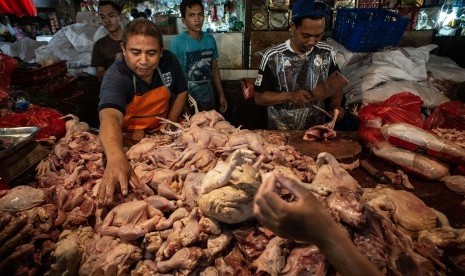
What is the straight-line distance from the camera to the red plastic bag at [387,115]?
3.04m

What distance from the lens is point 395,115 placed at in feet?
10.6

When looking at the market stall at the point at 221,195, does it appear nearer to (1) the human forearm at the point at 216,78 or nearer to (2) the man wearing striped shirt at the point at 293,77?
(2) the man wearing striped shirt at the point at 293,77

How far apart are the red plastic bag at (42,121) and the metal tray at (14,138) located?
311 mm

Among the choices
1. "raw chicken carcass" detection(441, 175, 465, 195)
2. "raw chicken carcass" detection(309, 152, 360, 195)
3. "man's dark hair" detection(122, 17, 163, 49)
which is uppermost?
"man's dark hair" detection(122, 17, 163, 49)

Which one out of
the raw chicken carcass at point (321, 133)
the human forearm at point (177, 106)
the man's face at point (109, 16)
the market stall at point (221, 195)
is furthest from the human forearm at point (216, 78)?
the raw chicken carcass at point (321, 133)

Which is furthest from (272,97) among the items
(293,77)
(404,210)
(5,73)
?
(5,73)

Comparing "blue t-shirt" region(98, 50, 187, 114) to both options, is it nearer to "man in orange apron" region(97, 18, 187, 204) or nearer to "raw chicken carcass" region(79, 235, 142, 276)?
"man in orange apron" region(97, 18, 187, 204)

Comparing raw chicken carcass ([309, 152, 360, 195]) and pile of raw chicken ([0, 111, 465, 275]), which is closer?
pile of raw chicken ([0, 111, 465, 275])

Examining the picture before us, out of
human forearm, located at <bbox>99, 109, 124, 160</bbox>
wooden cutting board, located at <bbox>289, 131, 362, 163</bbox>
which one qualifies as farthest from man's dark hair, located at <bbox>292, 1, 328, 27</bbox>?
human forearm, located at <bbox>99, 109, 124, 160</bbox>

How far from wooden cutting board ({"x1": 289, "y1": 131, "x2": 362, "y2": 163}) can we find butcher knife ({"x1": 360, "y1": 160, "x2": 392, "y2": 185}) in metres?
0.12

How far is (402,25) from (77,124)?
6.44m

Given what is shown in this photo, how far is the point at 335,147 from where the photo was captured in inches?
119

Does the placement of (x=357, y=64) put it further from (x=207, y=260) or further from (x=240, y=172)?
(x=207, y=260)

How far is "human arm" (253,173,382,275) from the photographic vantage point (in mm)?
1100
